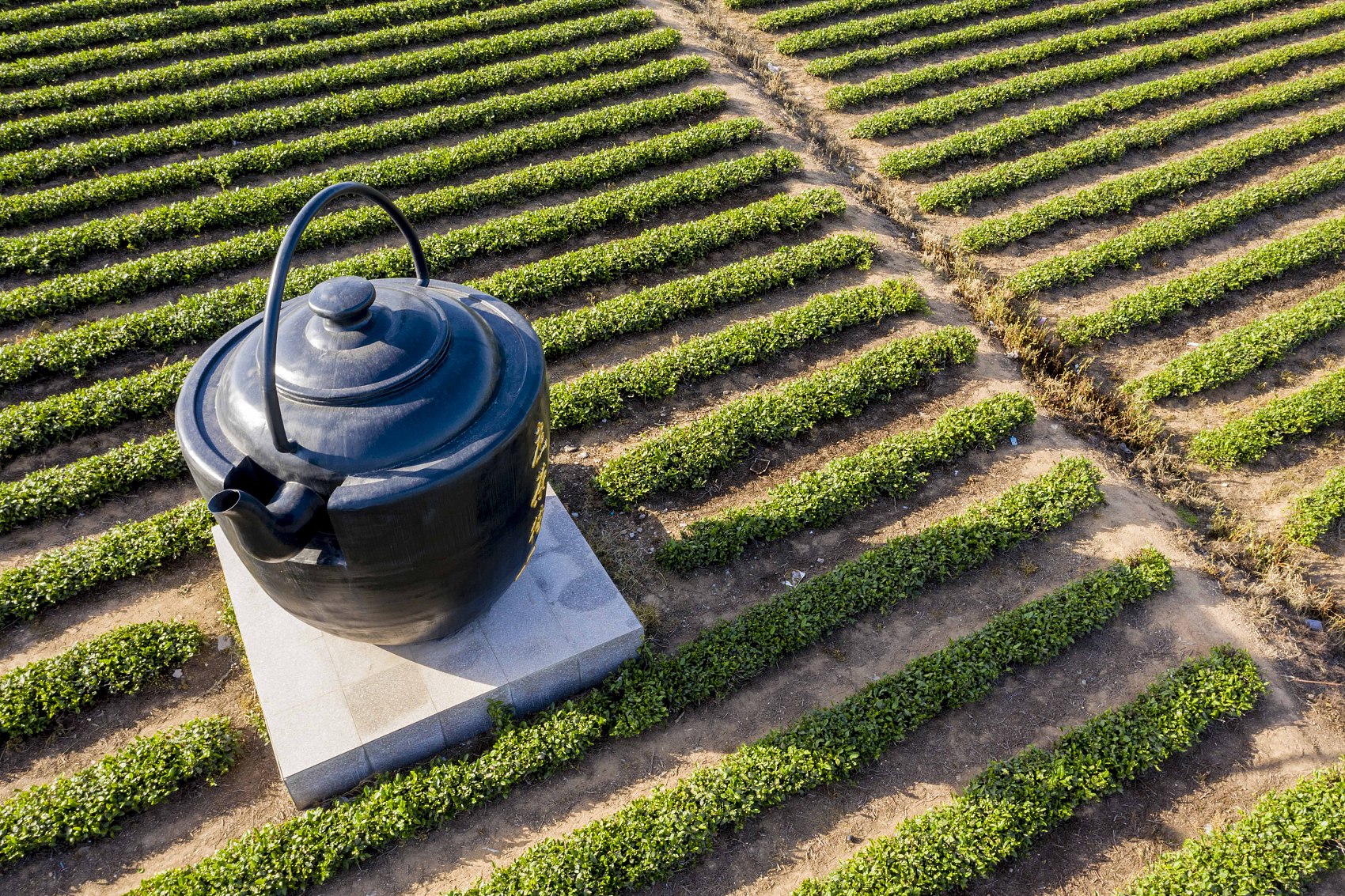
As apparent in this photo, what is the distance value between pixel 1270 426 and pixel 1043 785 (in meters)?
5.91

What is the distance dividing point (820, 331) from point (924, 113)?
647cm

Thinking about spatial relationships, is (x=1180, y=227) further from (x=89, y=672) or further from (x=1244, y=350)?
(x=89, y=672)

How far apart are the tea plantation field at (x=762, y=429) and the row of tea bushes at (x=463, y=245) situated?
67 mm

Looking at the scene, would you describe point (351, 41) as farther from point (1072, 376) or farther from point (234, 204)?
point (1072, 376)

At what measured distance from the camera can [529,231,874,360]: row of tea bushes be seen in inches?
356

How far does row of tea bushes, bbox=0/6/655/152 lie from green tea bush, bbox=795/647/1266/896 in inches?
568

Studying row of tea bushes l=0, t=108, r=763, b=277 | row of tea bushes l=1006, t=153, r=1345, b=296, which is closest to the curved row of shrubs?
row of tea bushes l=0, t=108, r=763, b=277

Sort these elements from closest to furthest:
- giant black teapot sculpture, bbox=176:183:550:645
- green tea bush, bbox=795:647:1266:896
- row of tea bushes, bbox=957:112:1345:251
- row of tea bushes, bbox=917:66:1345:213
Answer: giant black teapot sculpture, bbox=176:183:550:645 → green tea bush, bbox=795:647:1266:896 → row of tea bushes, bbox=957:112:1345:251 → row of tea bushes, bbox=917:66:1345:213

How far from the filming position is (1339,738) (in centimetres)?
691

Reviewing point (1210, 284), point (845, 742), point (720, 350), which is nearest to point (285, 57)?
point (720, 350)

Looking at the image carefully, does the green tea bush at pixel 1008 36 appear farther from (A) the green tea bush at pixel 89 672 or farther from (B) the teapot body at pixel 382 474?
(A) the green tea bush at pixel 89 672

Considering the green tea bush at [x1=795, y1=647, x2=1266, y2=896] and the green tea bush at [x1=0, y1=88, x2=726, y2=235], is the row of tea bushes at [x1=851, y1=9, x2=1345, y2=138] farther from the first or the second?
the green tea bush at [x1=795, y1=647, x2=1266, y2=896]

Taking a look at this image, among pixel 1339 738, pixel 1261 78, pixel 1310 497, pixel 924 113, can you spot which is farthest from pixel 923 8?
pixel 1339 738

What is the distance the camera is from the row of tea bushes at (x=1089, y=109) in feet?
43.0
